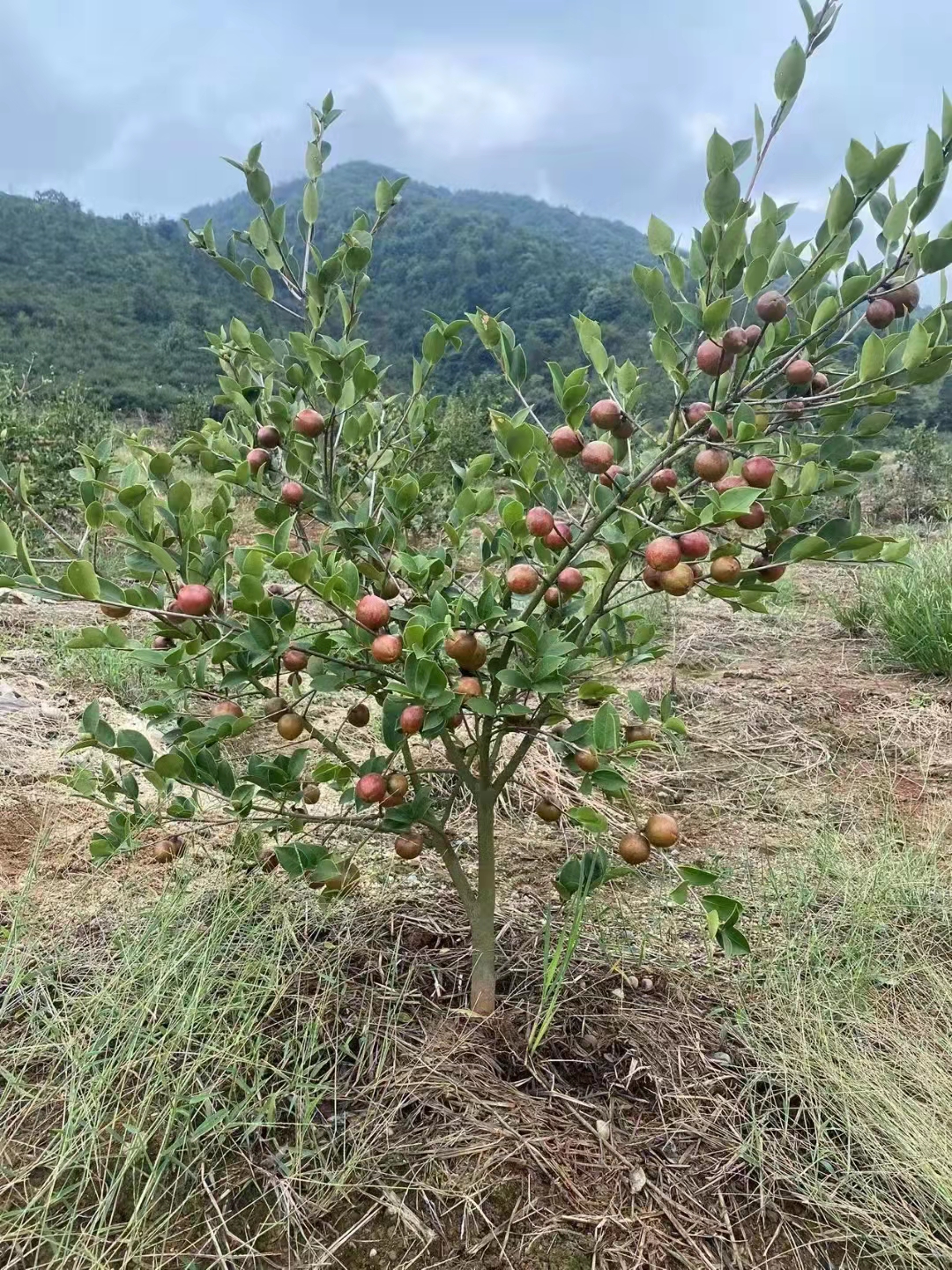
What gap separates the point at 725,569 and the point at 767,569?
0.07 meters

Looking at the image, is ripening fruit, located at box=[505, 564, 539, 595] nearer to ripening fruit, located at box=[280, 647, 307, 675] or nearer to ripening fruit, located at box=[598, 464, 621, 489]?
ripening fruit, located at box=[598, 464, 621, 489]

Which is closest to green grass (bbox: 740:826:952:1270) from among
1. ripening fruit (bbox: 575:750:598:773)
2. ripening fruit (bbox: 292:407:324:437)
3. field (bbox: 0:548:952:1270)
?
field (bbox: 0:548:952:1270)

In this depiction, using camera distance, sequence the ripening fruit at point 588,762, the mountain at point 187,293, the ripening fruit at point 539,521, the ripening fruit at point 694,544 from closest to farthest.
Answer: the ripening fruit at point 694,544, the ripening fruit at point 539,521, the ripening fruit at point 588,762, the mountain at point 187,293

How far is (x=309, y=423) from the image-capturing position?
1.27 metres

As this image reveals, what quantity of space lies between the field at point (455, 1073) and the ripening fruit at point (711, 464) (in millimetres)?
1044

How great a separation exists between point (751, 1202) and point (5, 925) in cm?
169

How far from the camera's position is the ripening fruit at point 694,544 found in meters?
1.08

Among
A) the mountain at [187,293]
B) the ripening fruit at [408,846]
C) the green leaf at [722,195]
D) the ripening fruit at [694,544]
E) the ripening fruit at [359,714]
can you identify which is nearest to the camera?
the green leaf at [722,195]

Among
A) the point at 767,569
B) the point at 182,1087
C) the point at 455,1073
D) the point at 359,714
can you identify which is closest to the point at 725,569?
the point at 767,569

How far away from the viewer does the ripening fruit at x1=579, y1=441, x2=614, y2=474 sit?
1.15 m

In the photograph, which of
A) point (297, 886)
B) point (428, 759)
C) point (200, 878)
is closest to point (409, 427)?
point (297, 886)

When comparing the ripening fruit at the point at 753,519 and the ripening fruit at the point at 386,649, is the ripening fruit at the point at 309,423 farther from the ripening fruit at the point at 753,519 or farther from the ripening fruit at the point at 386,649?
the ripening fruit at the point at 753,519

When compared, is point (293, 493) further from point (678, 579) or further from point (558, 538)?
point (678, 579)

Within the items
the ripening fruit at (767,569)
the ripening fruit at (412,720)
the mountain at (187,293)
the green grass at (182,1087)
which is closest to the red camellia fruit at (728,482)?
the ripening fruit at (767,569)
